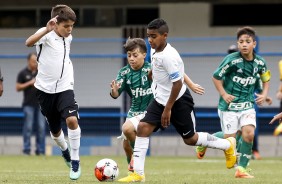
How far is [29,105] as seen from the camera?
18.8 meters

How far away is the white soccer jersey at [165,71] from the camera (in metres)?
9.84

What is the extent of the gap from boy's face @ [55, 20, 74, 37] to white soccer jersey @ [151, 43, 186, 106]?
110cm

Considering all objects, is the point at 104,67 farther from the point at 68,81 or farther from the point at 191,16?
the point at 68,81

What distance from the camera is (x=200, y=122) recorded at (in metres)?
19.2

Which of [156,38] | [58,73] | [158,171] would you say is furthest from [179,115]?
[158,171]

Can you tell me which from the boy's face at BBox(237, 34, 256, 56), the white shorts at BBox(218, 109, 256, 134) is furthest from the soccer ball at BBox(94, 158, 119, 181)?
the boy's face at BBox(237, 34, 256, 56)

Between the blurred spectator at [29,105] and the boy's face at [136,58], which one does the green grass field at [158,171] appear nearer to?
the blurred spectator at [29,105]

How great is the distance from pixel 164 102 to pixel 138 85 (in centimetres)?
202

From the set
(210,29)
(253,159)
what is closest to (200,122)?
(253,159)

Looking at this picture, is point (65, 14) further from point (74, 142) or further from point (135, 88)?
point (135, 88)

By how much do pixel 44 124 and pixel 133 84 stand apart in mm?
7177

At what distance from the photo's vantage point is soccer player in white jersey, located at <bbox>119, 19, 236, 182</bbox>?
987 cm

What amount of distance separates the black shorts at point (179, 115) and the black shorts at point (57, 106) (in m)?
0.99

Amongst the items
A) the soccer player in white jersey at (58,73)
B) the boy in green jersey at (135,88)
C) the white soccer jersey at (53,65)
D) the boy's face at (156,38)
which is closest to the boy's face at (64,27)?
the soccer player in white jersey at (58,73)
